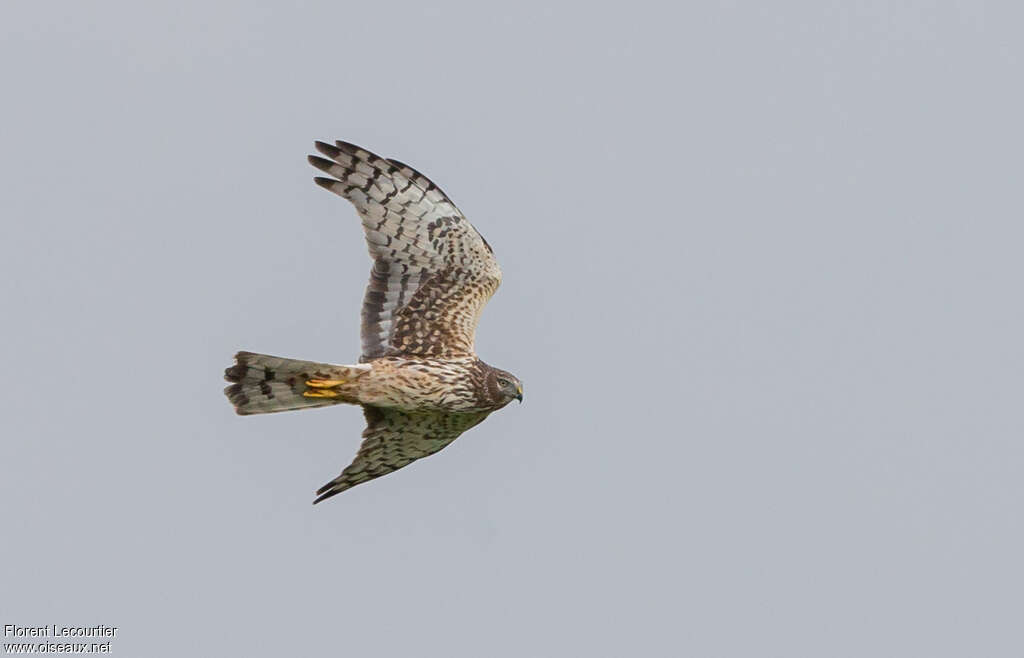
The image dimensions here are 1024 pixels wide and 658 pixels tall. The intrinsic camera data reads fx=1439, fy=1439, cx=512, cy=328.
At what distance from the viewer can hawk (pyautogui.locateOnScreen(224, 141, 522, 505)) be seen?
1070cm

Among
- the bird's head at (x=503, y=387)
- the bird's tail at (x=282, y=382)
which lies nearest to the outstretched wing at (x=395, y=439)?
the bird's head at (x=503, y=387)

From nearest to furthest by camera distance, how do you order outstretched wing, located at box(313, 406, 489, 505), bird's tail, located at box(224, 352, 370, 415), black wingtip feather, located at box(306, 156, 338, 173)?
bird's tail, located at box(224, 352, 370, 415)
black wingtip feather, located at box(306, 156, 338, 173)
outstretched wing, located at box(313, 406, 489, 505)

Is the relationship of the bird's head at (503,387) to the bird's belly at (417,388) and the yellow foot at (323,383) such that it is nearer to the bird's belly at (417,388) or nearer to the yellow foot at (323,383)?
the bird's belly at (417,388)

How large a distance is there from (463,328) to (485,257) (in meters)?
0.57

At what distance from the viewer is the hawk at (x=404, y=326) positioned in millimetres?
10703

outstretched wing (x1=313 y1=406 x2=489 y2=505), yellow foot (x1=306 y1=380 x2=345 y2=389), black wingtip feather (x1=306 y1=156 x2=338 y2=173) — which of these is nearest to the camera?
yellow foot (x1=306 y1=380 x2=345 y2=389)

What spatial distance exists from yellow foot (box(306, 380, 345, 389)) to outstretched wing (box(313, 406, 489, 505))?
0.50m

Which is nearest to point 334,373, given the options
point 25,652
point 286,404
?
point 286,404

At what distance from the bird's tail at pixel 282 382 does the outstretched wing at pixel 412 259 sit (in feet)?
1.27

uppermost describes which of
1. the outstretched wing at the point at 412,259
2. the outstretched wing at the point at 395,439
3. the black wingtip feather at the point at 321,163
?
the black wingtip feather at the point at 321,163

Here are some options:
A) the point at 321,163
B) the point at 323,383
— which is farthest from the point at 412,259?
the point at 323,383

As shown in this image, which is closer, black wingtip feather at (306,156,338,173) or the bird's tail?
the bird's tail

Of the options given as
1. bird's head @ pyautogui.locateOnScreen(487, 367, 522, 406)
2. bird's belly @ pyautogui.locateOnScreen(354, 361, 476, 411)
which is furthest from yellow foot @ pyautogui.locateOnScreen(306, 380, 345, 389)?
bird's head @ pyautogui.locateOnScreen(487, 367, 522, 406)

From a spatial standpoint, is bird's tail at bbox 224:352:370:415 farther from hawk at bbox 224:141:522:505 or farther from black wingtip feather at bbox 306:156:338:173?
black wingtip feather at bbox 306:156:338:173
